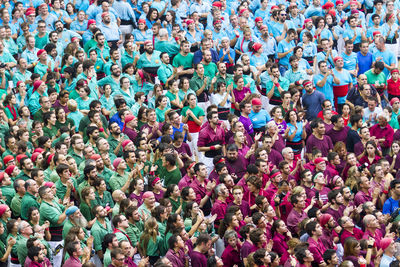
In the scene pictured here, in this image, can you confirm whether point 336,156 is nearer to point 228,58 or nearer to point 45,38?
point 228,58

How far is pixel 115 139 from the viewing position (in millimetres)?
14852

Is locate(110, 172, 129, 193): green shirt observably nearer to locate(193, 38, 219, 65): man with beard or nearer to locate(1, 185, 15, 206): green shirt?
locate(1, 185, 15, 206): green shirt

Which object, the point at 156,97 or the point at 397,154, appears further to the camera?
the point at 156,97

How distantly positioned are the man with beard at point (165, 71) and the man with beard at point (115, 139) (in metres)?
2.61

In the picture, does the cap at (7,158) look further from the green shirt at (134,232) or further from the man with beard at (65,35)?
the man with beard at (65,35)

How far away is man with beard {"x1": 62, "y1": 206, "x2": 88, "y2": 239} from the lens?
12180 millimetres

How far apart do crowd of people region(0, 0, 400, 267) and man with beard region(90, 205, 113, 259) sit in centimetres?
2

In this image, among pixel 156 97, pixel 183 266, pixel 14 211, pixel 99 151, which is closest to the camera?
pixel 183 266

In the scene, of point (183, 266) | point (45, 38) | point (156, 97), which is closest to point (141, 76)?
point (156, 97)

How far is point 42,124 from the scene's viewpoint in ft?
49.8

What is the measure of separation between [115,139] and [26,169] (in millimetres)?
1902

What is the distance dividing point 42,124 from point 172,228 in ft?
13.3

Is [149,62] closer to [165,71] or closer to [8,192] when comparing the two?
[165,71]

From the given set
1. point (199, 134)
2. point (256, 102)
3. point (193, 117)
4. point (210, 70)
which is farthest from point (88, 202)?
point (210, 70)
